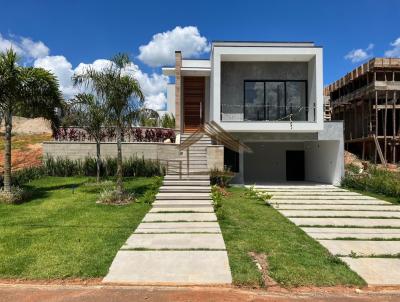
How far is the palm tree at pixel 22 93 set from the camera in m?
10.1

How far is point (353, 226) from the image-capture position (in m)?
7.88

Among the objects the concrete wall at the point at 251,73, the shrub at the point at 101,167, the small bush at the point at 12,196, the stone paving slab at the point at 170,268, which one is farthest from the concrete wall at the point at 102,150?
the stone paving slab at the point at 170,268

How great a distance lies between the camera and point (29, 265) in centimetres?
513

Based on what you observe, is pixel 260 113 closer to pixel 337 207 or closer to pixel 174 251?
pixel 337 207

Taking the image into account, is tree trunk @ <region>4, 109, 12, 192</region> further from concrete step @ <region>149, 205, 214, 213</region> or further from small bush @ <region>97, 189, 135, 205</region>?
concrete step @ <region>149, 205, 214, 213</region>

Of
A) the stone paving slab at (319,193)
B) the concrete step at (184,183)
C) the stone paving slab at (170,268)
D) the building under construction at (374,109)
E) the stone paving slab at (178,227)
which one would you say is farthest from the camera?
the building under construction at (374,109)

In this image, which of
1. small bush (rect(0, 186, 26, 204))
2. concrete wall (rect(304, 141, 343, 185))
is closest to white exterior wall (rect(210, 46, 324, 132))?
concrete wall (rect(304, 141, 343, 185))

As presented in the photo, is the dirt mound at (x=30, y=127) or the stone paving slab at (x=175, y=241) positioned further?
the dirt mound at (x=30, y=127)

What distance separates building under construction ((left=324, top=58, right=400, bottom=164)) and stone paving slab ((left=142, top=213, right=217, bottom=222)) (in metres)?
17.4

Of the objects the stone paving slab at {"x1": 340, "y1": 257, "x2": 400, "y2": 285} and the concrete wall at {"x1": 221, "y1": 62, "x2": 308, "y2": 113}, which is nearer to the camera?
the stone paving slab at {"x1": 340, "y1": 257, "x2": 400, "y2": 285}

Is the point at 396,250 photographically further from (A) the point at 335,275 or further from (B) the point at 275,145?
(B) the point at 275,145

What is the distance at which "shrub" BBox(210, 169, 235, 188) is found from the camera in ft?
45.5

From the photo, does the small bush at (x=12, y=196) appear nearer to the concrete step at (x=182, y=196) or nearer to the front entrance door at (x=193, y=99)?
the concrete step at (x=182, y=196)

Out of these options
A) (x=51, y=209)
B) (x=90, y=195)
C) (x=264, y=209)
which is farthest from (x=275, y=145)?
(x=51, y=209)
